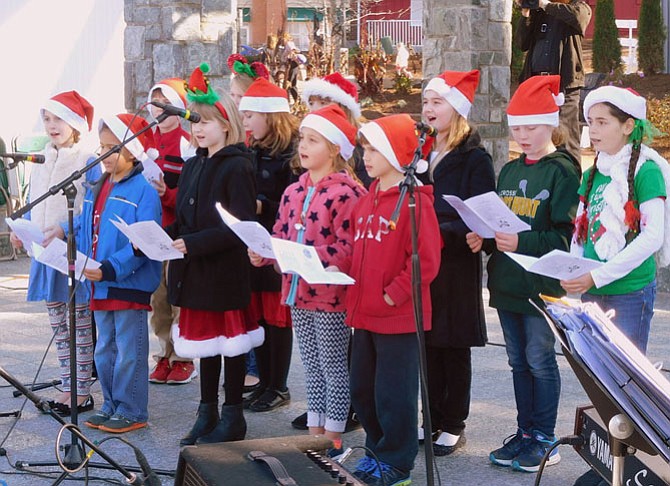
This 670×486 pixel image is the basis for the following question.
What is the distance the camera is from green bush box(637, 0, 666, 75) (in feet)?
61.9

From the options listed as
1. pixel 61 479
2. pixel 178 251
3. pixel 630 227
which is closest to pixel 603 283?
pixel 630 227

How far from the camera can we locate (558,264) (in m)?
3.70

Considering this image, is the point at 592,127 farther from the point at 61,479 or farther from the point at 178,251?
the point at 61,479

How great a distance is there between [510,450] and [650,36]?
51.8ft

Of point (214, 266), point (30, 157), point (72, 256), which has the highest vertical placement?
point (30, 157)

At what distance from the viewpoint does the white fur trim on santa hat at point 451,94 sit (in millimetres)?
4699

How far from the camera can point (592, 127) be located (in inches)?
164

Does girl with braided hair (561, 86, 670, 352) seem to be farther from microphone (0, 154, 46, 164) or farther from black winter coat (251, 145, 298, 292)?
microphone (0, 154, 46, 164)

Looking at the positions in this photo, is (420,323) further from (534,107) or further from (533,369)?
(534,107)

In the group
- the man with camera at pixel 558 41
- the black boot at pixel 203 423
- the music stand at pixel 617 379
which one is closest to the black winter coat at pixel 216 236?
the black boot at pixel 203 423

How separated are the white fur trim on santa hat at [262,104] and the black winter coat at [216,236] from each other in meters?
0.50

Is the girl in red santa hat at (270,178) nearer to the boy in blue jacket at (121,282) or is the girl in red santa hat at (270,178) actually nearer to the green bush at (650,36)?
the boy in blue jacket at (121,282)

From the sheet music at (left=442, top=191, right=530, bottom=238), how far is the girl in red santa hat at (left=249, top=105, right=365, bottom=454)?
52 centimetres

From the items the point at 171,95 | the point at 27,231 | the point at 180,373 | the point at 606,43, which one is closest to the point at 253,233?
the point at 27,231
